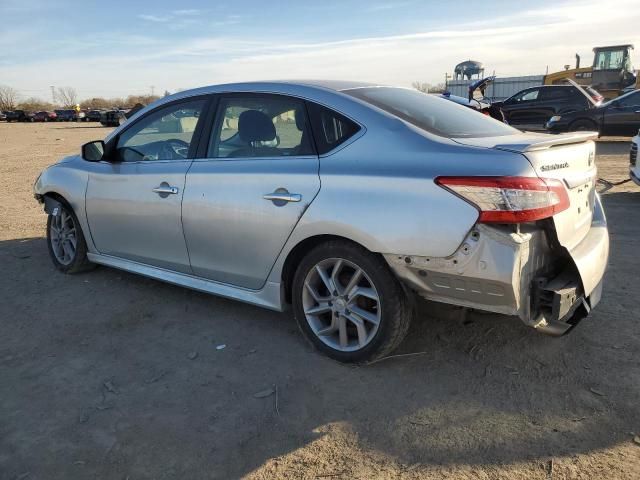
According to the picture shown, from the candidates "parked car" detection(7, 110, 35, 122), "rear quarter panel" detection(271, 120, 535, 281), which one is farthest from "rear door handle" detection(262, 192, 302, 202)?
"parked car" detection(7, 110, 35, 122)

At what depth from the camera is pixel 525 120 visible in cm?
1791

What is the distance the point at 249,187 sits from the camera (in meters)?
3.47

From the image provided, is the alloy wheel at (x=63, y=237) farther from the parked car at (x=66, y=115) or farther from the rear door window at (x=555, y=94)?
the parked car at (x=66, y=115)

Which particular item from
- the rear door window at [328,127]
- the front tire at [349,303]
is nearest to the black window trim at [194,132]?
the rear door window at [328,127]

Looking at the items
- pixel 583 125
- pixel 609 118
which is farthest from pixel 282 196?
pixel 583 125

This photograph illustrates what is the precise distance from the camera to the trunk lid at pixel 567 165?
2740 millimetres

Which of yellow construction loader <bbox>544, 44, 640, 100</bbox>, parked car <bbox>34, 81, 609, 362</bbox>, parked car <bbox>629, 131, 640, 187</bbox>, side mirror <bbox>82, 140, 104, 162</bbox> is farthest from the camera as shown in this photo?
yellow construction loader <bbox>544, 44, 640, 100</bbox>

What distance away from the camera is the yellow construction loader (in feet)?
75.5

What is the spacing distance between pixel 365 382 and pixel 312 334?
49 cm

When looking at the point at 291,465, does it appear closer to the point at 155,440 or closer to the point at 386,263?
the point at 155,440

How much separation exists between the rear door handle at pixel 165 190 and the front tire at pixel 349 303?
3.94 feet

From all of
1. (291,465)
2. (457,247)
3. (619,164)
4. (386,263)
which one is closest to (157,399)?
(291,465)

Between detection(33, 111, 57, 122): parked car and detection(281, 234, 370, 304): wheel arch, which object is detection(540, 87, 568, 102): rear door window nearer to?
detection(281, 234, 370, 304): wheel arch

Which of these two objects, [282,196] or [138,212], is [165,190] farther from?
[282,196]
